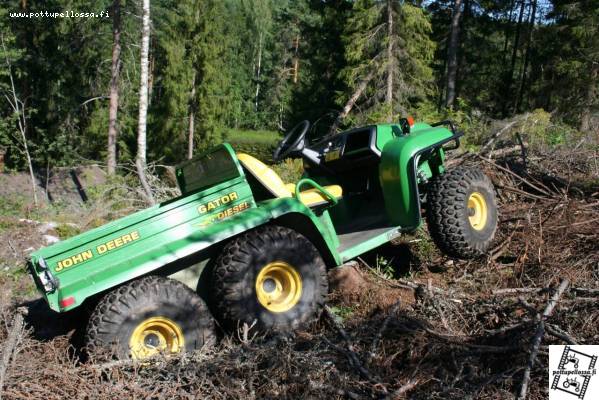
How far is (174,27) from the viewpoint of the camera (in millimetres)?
29750

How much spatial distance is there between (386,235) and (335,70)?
63.2 ft

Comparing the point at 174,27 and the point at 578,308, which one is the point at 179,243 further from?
the point at 174,27

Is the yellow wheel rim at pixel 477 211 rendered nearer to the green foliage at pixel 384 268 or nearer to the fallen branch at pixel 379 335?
the green foliage at pixel 384 268

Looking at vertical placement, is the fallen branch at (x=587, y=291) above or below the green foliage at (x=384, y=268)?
above

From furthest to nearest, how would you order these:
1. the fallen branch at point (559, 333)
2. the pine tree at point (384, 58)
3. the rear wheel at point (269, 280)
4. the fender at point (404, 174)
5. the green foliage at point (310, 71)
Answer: the green foliage at point (310, 71) < the pine tree at point (384, 58) < the fender at point (404, 174) < the rear wheel at point (269, 280) < the fallen branch at point (559, 333)

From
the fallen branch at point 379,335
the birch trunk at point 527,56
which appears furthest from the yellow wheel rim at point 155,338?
the birch trunk at point 527,56

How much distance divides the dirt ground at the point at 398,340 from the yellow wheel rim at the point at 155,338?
129 millimetres

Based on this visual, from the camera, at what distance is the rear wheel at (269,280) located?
4430 mm

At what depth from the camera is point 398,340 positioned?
171 inches

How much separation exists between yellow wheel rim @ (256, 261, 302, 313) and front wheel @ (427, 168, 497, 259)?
1592 millimetres

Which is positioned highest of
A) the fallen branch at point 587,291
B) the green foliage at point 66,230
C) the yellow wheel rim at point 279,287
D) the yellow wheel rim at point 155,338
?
the fallen branch at point 587,291

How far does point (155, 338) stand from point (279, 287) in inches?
43.3

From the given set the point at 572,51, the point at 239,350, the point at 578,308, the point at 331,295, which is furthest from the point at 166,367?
the point at 572,51

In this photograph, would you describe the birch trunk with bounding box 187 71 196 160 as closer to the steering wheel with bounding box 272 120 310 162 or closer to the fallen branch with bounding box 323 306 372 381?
the steering wheel with bounding box 272 120 310 162
